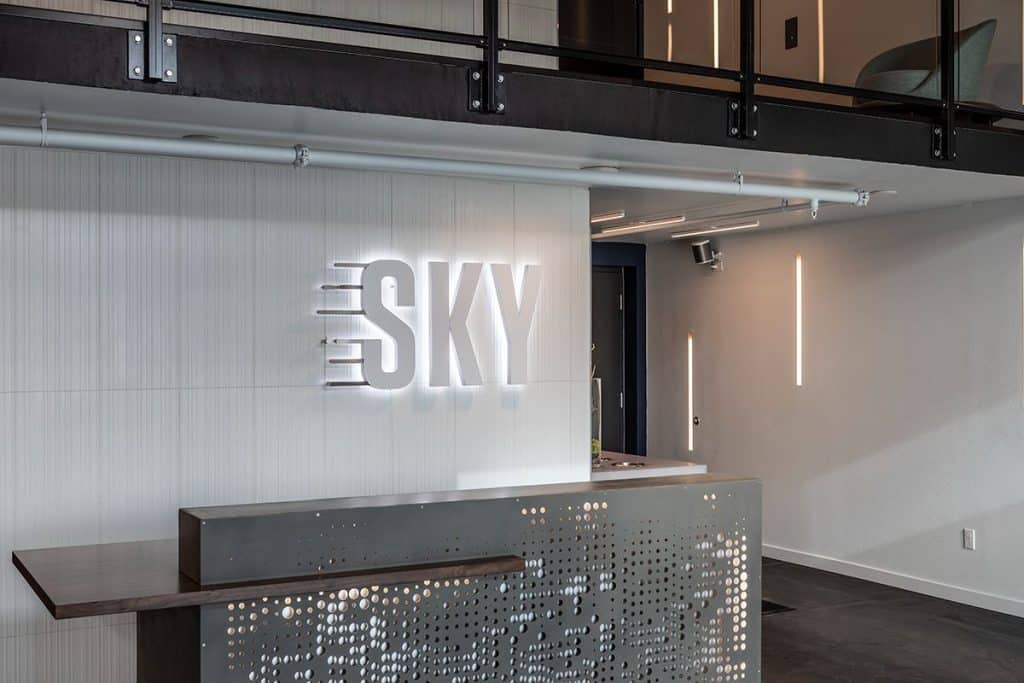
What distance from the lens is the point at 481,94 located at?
455 cm

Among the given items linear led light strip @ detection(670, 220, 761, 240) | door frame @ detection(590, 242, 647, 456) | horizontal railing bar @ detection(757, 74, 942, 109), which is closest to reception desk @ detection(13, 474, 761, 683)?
horizontal railing bar @ detection(757, 74, 942, 109)

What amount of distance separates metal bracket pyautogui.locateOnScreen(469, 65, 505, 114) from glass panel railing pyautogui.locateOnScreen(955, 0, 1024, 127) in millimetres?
2863

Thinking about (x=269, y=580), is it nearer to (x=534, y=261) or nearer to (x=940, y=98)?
(x=534, y=261)

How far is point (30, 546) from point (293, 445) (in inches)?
49.4

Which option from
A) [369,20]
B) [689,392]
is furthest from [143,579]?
[689,392]

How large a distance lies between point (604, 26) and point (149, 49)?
225cm

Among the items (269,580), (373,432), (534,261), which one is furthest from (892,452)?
(269,580)

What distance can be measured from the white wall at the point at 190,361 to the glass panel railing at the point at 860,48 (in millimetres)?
1674

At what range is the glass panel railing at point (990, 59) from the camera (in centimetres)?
595

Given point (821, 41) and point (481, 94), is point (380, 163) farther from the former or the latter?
point (821, 41)

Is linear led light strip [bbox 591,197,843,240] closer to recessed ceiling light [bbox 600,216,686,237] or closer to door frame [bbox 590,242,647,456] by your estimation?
recessed ceiling light [bbox 600,216,686,237]

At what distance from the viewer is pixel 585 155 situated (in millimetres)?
5344

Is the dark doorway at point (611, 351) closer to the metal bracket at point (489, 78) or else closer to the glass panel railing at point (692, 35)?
the glass panel railing at point (692, 35)

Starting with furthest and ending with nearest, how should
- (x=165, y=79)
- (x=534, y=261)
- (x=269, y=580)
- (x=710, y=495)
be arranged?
(x=534, y=261), (x=710, y=495), (x=165, y=79), (x=269, y=580)
